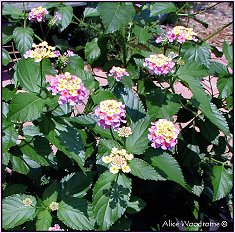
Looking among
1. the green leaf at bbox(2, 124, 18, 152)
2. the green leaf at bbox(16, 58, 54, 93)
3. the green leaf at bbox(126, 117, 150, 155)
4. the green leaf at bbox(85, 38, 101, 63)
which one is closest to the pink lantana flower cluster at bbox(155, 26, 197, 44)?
the green leaf at bbox(85, 38, 101, 63)

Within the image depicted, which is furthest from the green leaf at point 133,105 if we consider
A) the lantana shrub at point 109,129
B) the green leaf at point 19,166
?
the green leaf at point 19,166

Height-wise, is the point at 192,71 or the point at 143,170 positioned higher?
the point at 192,71

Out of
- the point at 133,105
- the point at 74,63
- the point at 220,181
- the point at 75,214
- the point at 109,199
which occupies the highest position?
the point at 74,63

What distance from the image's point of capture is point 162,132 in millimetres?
1458

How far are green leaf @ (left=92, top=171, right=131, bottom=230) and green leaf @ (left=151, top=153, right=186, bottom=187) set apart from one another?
140 millimetres

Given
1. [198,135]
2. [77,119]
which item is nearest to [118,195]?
[77,119]

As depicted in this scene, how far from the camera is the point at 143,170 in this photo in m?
1.44

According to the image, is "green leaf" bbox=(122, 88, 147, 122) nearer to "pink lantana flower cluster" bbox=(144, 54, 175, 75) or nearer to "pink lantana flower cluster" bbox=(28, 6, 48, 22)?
"pink lantana flower cluster" bbox=(144, 54, 175, 75)

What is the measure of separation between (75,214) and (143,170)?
31 cm

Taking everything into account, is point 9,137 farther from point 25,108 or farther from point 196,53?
point 196,53

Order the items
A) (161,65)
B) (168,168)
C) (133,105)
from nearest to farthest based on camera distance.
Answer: (168,168), (161,65), (133,105)

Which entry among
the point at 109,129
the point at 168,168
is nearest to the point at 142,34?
the point at 109,129

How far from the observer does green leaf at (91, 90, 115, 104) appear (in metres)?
1.60

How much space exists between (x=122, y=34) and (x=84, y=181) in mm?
644
